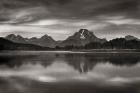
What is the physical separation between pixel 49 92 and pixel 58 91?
2.57 ft

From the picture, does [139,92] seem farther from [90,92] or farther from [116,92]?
[90,92]

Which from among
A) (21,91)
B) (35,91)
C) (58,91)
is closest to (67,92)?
(58,91)

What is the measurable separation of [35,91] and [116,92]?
5.48 meters

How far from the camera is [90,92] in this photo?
587 inches

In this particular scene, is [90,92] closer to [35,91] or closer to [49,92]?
[49,92]

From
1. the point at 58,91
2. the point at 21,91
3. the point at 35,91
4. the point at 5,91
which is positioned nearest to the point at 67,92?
the point at 58,91

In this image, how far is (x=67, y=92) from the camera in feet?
48.9

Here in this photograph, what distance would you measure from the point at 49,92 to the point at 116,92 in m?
4.51

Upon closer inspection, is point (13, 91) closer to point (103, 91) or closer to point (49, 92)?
point (49, 92)

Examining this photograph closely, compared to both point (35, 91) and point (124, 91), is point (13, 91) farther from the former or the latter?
point (124, 91)

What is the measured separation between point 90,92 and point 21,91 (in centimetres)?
468

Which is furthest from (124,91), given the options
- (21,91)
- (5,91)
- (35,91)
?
(5,91)

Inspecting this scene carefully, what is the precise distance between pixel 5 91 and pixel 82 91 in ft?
17.2

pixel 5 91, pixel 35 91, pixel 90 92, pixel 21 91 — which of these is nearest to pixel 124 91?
pixel 90 92
